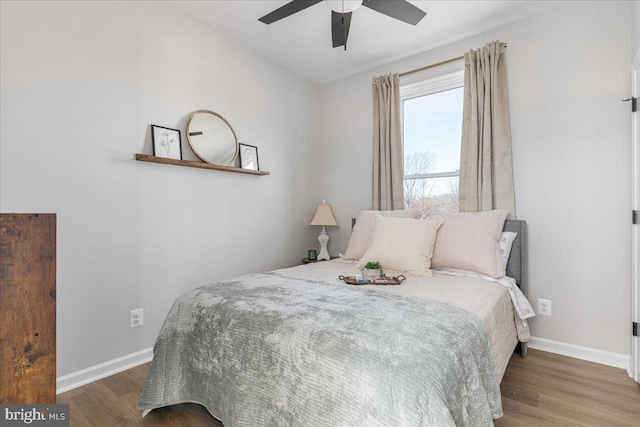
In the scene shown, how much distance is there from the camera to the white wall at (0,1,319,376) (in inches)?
73.7

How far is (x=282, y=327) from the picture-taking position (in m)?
1.30

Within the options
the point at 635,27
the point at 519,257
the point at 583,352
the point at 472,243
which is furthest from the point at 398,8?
the point at 583,352

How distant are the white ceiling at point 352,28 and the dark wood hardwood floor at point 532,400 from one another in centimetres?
267

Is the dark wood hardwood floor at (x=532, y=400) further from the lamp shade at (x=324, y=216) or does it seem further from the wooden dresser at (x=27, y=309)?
the lamp shade at (x=324, y=216)

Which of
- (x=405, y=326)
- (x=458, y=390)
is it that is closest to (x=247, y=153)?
(x=405, y=326)

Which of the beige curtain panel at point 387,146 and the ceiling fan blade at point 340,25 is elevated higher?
the ceiling fan blade at point 340,25

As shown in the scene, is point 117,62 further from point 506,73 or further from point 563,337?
point 563,337

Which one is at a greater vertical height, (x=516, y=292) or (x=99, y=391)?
(x=516, y=292)

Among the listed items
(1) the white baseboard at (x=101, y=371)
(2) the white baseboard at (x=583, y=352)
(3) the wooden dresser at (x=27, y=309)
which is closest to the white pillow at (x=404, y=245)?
(2) the white baseboard at (x=583, y=352)

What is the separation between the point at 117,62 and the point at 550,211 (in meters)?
3.35

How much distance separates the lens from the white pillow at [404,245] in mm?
2262

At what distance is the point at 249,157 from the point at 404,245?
1696 mm

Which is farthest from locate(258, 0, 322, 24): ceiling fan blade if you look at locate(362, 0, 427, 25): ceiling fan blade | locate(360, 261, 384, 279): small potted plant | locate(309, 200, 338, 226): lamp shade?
locate(309, 200, 338, 226): lamp shade

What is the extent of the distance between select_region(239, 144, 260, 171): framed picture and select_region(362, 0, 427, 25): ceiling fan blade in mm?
1586
